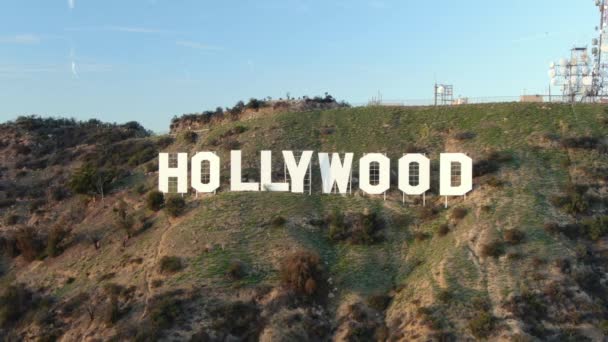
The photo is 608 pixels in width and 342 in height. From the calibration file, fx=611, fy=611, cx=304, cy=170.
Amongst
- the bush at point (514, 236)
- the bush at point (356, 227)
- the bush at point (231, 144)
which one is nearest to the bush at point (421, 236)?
the bush at point (356, 227)

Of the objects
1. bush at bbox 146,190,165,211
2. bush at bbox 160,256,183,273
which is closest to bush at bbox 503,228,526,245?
bush at bbox 160,256,183,273

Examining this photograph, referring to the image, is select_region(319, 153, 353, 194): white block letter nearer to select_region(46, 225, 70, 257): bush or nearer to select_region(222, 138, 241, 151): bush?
select_region(222, 138, 241, 151): bush

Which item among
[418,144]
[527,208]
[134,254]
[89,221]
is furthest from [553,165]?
[89,221]

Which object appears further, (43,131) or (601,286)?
(43,131)

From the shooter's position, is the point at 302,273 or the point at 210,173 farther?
the point at 210,173

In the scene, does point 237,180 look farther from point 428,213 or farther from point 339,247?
point 428,213

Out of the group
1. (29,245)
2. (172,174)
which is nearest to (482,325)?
(172,174)

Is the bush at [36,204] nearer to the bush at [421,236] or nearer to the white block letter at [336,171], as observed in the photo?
the white block letter at [336,171]

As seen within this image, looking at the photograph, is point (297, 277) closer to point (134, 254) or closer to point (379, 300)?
point (379, 300)
